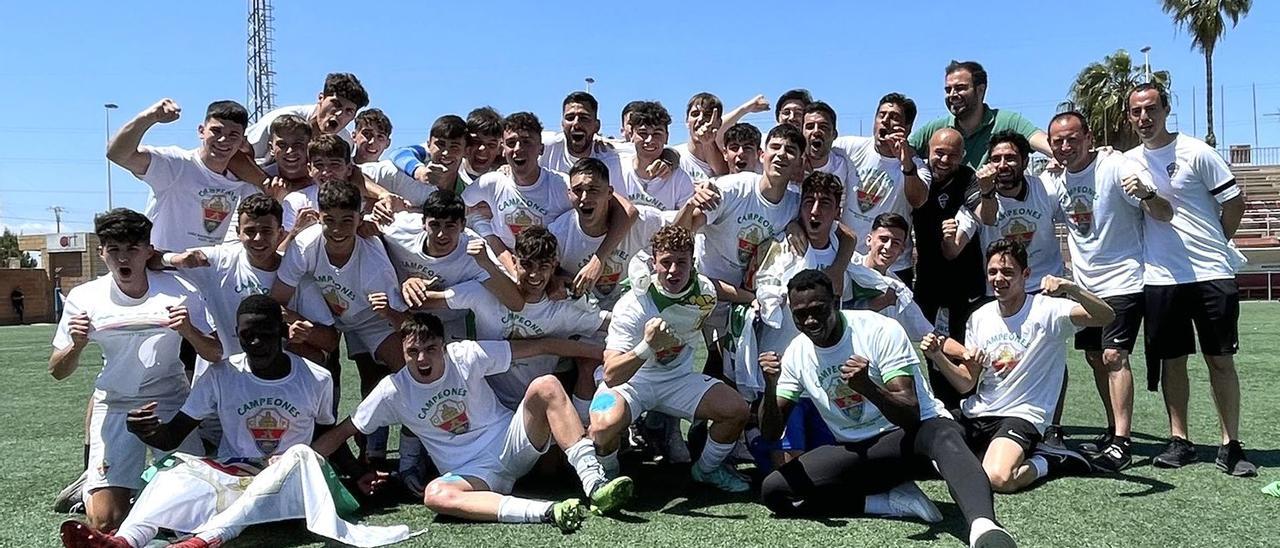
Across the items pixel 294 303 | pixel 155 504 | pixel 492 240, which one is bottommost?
pixel 155 504

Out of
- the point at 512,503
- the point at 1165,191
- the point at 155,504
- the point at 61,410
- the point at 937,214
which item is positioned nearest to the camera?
the point at 155,504

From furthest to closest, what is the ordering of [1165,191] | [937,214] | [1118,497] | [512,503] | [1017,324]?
[937,214]
[1165,191]
[1017,324]
[1118,497]
[512,503]

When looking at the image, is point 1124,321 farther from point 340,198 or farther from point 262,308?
point 262,308

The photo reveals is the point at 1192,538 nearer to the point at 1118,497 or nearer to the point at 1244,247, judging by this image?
the point at 1118,497

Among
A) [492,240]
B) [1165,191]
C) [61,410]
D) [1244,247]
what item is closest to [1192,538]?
[1165,191]

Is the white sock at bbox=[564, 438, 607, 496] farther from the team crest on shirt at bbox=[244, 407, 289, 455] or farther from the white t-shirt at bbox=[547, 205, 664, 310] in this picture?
the team crest on shirt at bbox=[244, 407, 289, 455]

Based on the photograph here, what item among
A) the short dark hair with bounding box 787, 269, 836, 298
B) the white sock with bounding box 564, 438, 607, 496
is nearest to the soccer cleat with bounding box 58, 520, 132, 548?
the white sock with bounding box 564, 438, 607, 496

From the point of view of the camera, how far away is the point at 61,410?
361 inches

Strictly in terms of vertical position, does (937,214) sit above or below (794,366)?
above

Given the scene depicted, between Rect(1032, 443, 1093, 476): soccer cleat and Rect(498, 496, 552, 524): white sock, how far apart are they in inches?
116

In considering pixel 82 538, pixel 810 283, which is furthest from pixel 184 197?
pixel 810 283

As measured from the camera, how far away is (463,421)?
502 cm

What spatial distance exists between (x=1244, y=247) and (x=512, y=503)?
37.0 metres

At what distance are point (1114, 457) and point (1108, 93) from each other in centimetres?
4087
